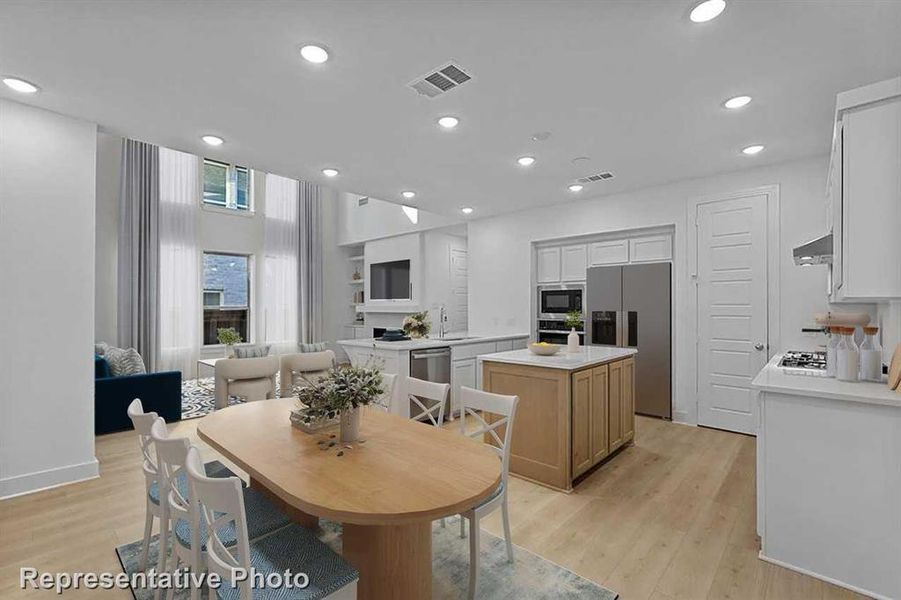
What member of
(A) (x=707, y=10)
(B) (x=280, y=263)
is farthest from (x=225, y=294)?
(A) (x=707, y=10)

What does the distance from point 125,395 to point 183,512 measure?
12.7ft

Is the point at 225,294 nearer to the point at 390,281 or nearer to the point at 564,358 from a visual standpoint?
the point at 390,281

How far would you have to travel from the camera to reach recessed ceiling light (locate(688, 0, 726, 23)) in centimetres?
186

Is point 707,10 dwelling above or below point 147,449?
above

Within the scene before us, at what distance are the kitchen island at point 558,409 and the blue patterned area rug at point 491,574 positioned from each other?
0.87 meters

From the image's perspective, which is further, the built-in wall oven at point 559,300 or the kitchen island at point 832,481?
the built-in wall oven at point 559,300

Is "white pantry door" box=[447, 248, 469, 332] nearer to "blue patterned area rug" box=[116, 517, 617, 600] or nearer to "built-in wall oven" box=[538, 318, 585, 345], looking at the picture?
"built-in wall oven" box=[538, 318, 585, 345]

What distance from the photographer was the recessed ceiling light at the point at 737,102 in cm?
277

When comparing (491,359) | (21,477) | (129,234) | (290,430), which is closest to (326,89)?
(290,430)

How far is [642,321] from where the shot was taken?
5.01 metres

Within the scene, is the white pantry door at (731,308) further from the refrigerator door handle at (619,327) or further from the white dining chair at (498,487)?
the white dining chair at (498,487)

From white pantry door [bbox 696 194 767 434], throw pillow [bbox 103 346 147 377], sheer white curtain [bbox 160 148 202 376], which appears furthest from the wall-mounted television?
white pantry door [bbox 696 194 767 434]

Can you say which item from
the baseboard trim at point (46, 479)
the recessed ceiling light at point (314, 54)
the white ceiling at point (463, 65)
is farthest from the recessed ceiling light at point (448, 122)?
the baseboard trim at point (46, 479)

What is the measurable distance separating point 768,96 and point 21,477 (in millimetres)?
5610
